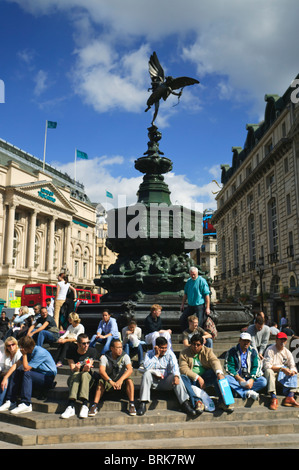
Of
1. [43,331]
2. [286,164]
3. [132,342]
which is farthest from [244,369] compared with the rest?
[286,164]

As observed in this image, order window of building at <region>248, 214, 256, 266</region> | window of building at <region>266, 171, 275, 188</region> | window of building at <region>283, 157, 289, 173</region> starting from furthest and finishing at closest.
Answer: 1. window of building at <region>248, 214, 256, 266</region>
2. window of building at <region>266, 171, 275, 188</region>
3. window of building at <region>283, 157, 289, 173</region>

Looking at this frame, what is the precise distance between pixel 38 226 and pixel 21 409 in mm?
59371

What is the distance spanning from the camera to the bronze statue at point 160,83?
448 inches

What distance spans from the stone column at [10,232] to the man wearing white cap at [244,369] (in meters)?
51.4

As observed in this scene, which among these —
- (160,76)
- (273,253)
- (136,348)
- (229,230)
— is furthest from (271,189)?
(136,348)

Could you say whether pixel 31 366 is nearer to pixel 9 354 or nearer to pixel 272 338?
pixel 9 354

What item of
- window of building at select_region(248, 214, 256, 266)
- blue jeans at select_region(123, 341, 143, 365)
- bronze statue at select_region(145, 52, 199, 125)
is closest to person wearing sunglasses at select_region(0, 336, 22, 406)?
blue jeans at select_region(123, 341, 143, 365)

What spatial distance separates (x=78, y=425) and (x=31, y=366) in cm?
138

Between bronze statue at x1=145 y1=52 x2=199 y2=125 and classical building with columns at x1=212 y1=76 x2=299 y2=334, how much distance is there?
18160mm

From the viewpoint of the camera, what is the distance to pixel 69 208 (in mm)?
68250

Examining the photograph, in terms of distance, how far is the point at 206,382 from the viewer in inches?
248

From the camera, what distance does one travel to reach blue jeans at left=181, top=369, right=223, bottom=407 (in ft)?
19.4

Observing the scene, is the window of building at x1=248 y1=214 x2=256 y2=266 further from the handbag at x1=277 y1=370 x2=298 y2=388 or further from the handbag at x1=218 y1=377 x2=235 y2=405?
the handbag at x1=218 y1=377 x2=235 y2=405

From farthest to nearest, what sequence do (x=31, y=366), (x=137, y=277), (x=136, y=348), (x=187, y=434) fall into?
(x=137, y=277) → (x=136, y=348) → (x=31, y=366) → (x=187, y=434)
